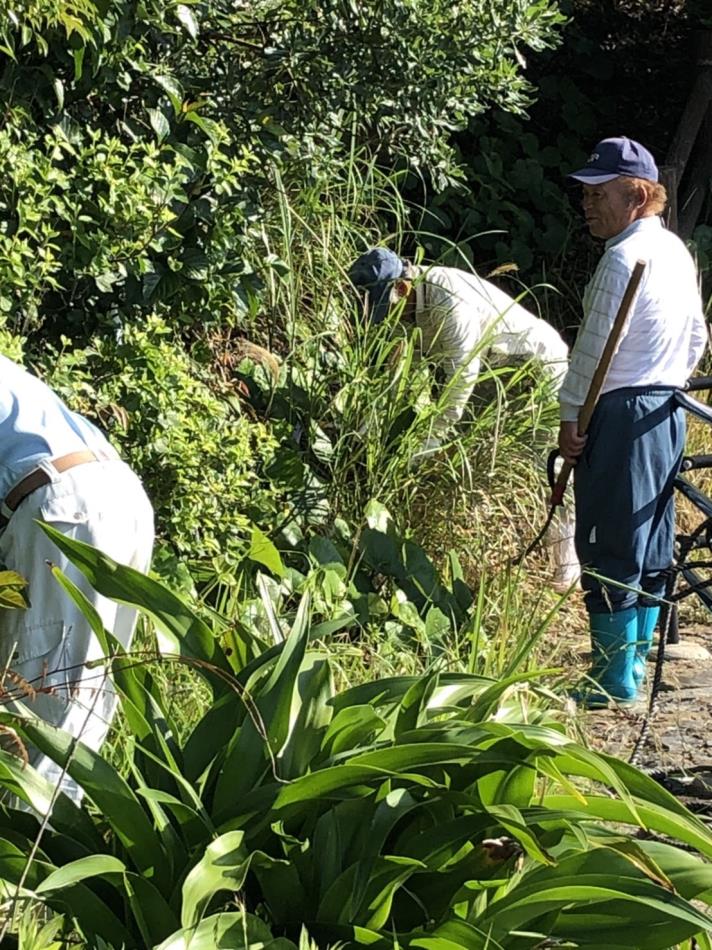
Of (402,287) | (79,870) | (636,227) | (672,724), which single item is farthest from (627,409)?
(79,870)

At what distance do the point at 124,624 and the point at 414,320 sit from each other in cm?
352

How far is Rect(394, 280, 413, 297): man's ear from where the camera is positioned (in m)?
6.22

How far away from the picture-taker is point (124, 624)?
10.3 ft

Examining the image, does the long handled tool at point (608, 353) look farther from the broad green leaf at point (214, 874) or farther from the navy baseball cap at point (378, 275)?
the broad green leaf at point (214, 874)

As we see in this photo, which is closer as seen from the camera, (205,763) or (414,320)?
(205,763)

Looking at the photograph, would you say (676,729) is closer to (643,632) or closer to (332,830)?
(643,632)

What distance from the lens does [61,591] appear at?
294 centimetres

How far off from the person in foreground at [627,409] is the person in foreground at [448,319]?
78 cm

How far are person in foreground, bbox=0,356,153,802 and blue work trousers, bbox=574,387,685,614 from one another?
2.54 m

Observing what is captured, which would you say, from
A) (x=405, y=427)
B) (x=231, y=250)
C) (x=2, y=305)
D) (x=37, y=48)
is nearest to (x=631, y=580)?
(x=405, y=427)

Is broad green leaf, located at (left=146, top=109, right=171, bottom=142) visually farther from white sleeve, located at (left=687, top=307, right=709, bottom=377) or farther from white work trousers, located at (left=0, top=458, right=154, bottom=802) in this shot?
white work trousers, located at (left=0, top=458, right=154, bottom=802)

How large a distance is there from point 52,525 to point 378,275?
3505 mm

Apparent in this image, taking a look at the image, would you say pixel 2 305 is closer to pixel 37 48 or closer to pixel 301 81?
pixel 37 48

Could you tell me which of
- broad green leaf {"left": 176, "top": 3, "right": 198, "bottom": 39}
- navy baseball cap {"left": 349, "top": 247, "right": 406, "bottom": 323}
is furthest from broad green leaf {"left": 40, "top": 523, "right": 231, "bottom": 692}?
navy baseball cap {"left": 349, "top": 247, "right": 406, "bottom": 323}
